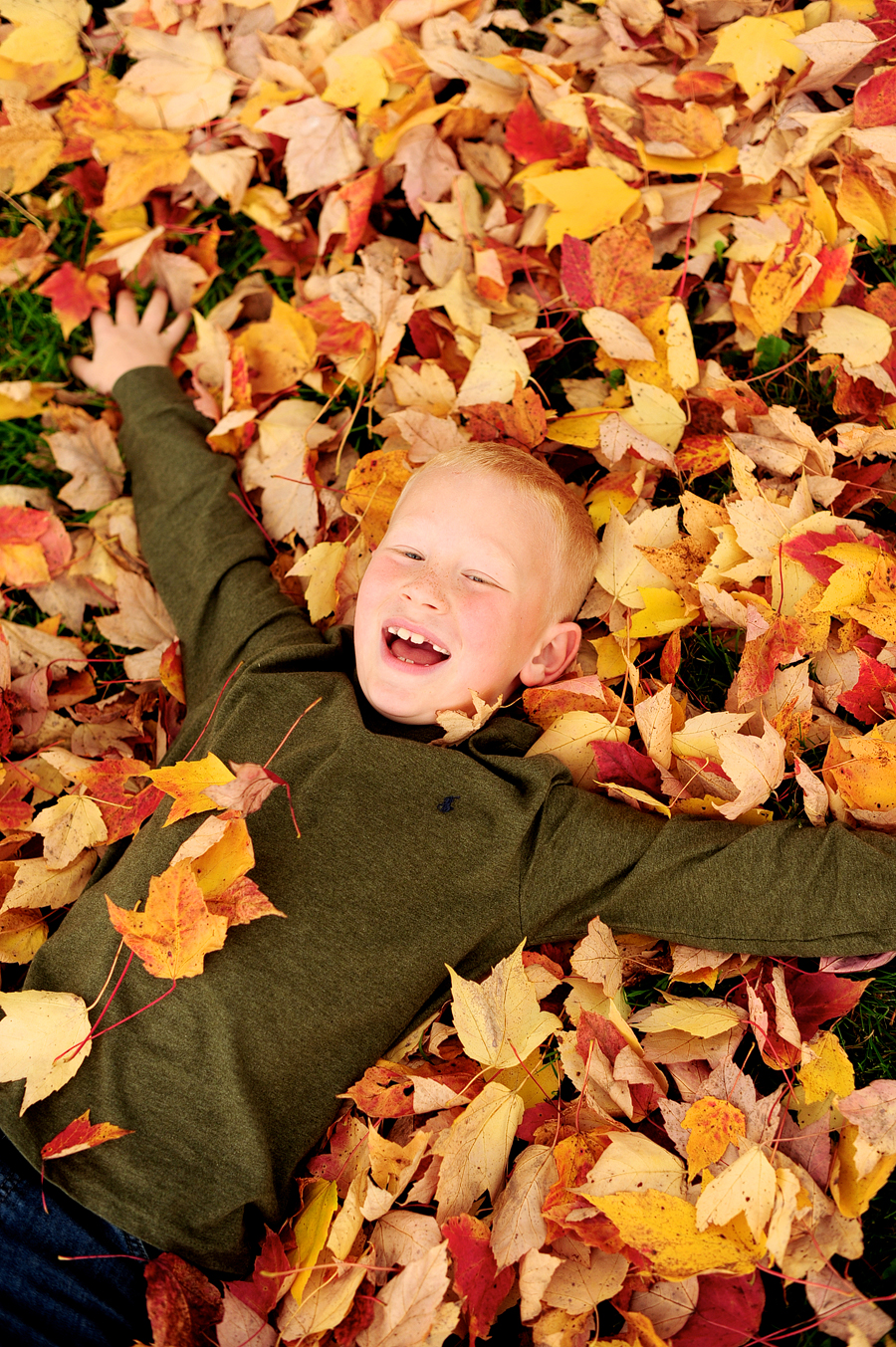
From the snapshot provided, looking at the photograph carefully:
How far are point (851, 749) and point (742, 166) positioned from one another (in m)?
1.54

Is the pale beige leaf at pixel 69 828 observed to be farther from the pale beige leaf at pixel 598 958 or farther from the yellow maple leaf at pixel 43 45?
the yellow maple leaf at pixel 43 45

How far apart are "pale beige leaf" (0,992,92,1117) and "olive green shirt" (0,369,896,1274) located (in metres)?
0.05

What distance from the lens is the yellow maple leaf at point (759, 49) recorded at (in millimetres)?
2477

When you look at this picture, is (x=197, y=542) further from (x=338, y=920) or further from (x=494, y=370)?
(x=338, y=920)

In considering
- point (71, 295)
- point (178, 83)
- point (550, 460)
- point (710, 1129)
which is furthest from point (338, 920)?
point (178, 83)

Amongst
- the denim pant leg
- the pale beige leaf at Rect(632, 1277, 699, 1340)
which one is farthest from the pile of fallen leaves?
the denim pant leg

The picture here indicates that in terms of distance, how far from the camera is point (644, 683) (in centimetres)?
240

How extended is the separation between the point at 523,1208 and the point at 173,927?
849mm

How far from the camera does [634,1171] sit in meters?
1.81

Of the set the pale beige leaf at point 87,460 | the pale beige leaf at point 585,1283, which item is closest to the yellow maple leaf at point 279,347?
the pale beige leaf at point 87,460

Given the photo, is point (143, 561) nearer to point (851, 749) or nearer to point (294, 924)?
point (294, 924)

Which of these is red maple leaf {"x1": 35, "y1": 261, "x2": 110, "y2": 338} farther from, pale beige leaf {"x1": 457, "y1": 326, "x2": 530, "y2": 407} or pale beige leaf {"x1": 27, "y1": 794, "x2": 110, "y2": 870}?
→ pale beige leaf {"x1": 27, "y1": 794, "x2": 110, "y2": 870}

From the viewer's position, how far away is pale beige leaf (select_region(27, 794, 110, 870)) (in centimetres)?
225

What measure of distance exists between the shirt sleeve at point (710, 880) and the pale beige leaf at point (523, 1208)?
0.43 metres
